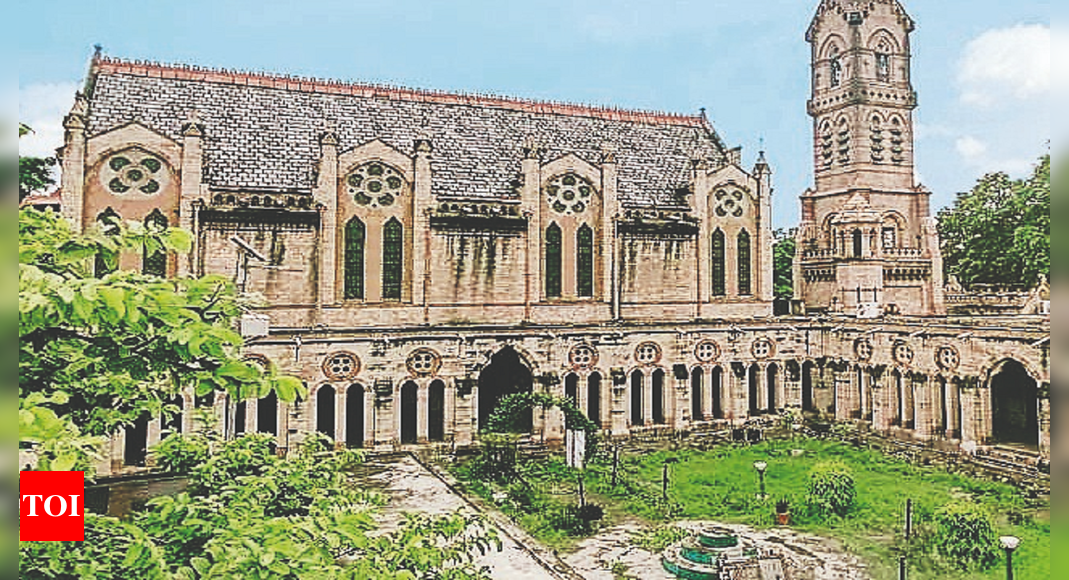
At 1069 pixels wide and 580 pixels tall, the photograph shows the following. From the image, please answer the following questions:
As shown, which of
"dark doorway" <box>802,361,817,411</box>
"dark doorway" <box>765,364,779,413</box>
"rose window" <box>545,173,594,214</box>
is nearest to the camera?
"rose window" <box>545,173,594,214</box>

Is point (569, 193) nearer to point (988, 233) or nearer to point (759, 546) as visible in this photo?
point (759, 546)

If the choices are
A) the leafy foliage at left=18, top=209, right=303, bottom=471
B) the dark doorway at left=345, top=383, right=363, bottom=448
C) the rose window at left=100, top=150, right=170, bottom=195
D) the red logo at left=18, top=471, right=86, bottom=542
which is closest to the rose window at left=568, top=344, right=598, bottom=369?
the dark doorway at left=345, top=383, right=363, bottom=448

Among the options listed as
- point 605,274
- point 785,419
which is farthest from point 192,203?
point 785,419

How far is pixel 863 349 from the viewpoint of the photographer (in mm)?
34531

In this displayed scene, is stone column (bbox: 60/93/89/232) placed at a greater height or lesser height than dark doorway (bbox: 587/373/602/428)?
greater

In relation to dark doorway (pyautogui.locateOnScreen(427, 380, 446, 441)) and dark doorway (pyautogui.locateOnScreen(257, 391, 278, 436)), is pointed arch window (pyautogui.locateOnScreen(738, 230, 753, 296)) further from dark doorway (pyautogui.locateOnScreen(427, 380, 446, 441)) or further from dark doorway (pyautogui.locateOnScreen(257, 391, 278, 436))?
dark doorway (pyautogui.locateOnScreen(257, 391, 278, 436))

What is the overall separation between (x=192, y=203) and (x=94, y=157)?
12.2ft

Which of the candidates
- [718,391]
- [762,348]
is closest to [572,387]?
[718,391]

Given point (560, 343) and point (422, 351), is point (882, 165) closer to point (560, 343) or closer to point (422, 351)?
point (560, 343)

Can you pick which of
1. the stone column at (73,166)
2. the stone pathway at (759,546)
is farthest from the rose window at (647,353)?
the stone column at (73,166)

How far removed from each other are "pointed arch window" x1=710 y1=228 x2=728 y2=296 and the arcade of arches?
310 cm

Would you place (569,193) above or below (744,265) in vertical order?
above

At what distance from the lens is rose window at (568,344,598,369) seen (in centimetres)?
3216

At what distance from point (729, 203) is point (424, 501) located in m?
23.0
